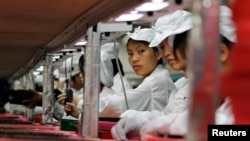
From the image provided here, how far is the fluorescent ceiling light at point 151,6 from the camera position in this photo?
4.29 ft

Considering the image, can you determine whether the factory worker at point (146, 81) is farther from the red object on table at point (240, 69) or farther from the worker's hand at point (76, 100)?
the red object on table at point (240, 69)

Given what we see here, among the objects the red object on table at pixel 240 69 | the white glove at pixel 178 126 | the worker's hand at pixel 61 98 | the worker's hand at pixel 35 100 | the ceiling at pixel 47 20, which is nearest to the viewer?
the red object on table at pixel 240 69

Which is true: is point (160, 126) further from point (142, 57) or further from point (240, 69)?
point (142, 57)

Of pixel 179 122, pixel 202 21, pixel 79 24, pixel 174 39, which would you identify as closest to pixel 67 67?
pixel 79 24

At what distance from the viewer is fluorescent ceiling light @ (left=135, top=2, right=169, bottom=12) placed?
1.31 meters

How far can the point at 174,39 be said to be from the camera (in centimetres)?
144

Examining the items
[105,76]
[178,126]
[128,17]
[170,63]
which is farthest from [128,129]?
[105,76]

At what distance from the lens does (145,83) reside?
7.68 ft

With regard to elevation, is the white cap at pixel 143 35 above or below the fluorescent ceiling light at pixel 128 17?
above

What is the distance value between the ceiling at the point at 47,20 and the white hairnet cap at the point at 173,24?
14cm

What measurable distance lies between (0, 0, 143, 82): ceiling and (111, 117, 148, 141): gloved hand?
33cm

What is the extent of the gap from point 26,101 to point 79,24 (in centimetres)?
202

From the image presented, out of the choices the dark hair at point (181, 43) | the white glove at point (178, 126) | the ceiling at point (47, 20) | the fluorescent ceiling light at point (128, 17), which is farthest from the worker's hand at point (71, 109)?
the white glove at point (178, 126)

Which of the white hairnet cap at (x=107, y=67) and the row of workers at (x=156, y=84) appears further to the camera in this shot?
the white hairnet cap at (x=107, y=67)
